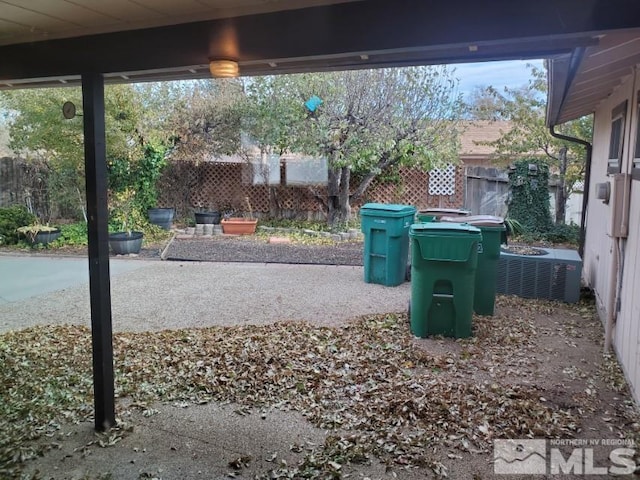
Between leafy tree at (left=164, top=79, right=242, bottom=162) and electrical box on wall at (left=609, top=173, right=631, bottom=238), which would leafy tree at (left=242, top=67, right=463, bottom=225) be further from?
electrical box on wall at (left=609, top=173, right=631, bottom=238)

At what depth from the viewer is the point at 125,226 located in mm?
9383

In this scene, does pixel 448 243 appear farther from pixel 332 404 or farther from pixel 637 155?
pixel 332 404

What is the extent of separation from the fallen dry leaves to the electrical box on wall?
1.04 metres

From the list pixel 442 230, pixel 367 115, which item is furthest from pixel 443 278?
pixel 367 115

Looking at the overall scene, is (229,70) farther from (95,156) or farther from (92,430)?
(92,430)

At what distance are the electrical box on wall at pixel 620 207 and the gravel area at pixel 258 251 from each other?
183 inches

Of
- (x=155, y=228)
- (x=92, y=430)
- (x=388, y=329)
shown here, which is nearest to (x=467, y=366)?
(x=388, y=329)

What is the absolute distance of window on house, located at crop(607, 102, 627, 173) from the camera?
463cm

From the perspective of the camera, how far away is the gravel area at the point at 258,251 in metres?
8.54

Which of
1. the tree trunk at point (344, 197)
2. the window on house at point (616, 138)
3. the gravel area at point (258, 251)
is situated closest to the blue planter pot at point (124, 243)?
the gravel area at point (258, 251)

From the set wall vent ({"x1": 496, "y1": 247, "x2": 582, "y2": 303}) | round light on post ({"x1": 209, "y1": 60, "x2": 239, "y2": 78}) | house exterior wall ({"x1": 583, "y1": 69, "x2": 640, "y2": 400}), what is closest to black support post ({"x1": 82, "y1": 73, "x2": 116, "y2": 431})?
round light on post ({"x1": 209, "y1": 60, "x2": 239, "y2": 78})

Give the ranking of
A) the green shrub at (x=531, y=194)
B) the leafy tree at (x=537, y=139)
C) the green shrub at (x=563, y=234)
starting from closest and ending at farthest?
the green shrub at (x=563, y=234), the green shrub at (x=531, y=194), the leafy tree at (x=537, y=139)

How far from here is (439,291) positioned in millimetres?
4488

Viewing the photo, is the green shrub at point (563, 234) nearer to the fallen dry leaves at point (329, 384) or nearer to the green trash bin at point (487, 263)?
the green trash bin at point (487, 263)
